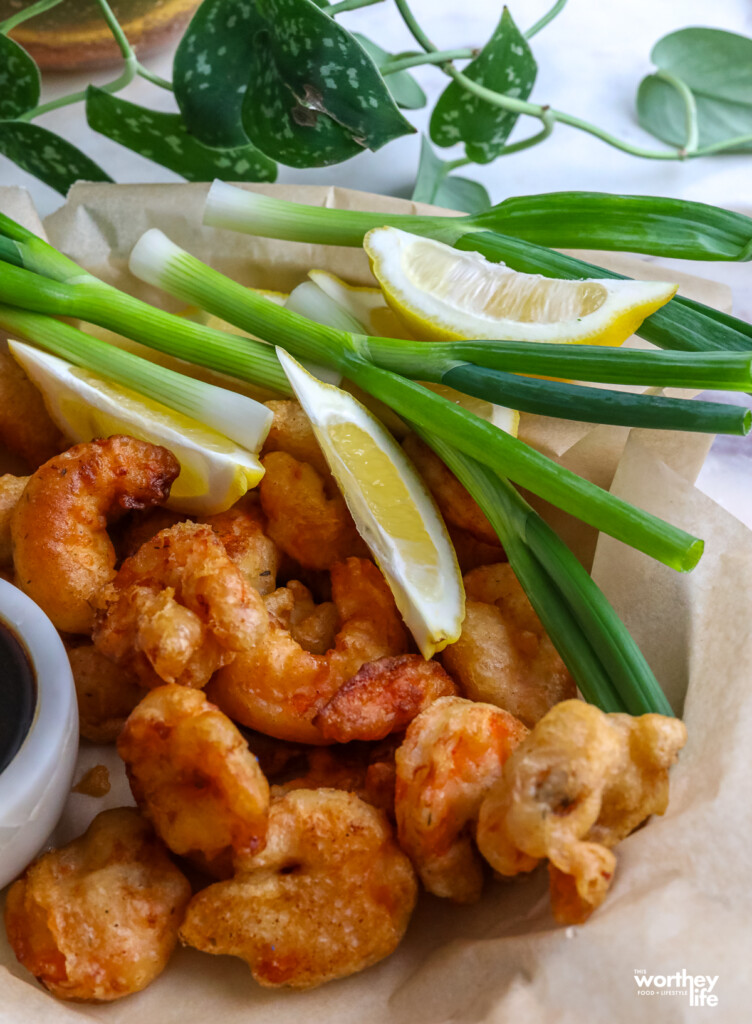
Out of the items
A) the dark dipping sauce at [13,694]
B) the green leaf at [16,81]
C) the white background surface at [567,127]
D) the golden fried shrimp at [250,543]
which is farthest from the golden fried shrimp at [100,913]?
the green leaf at [16,81]

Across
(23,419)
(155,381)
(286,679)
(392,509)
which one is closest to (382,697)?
(286,679)

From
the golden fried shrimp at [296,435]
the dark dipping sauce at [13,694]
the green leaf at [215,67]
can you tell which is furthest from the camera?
the green leaf at [215,67]

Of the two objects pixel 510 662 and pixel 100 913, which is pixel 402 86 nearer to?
pixel 510 662

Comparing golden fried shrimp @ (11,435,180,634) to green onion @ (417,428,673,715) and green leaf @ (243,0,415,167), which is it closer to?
green onion @ (417,428,673,715)

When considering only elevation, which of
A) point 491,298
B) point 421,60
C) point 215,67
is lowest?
→ point 491,298

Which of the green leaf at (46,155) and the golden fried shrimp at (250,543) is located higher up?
the green leaf at (46,155)

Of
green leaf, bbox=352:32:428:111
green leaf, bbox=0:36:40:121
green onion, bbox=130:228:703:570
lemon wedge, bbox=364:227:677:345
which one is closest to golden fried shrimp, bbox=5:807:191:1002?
green onion, bbox=130:228:703:570

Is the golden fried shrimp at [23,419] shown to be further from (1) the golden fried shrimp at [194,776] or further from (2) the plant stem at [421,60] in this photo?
(2) the plant stem at [421,60]
